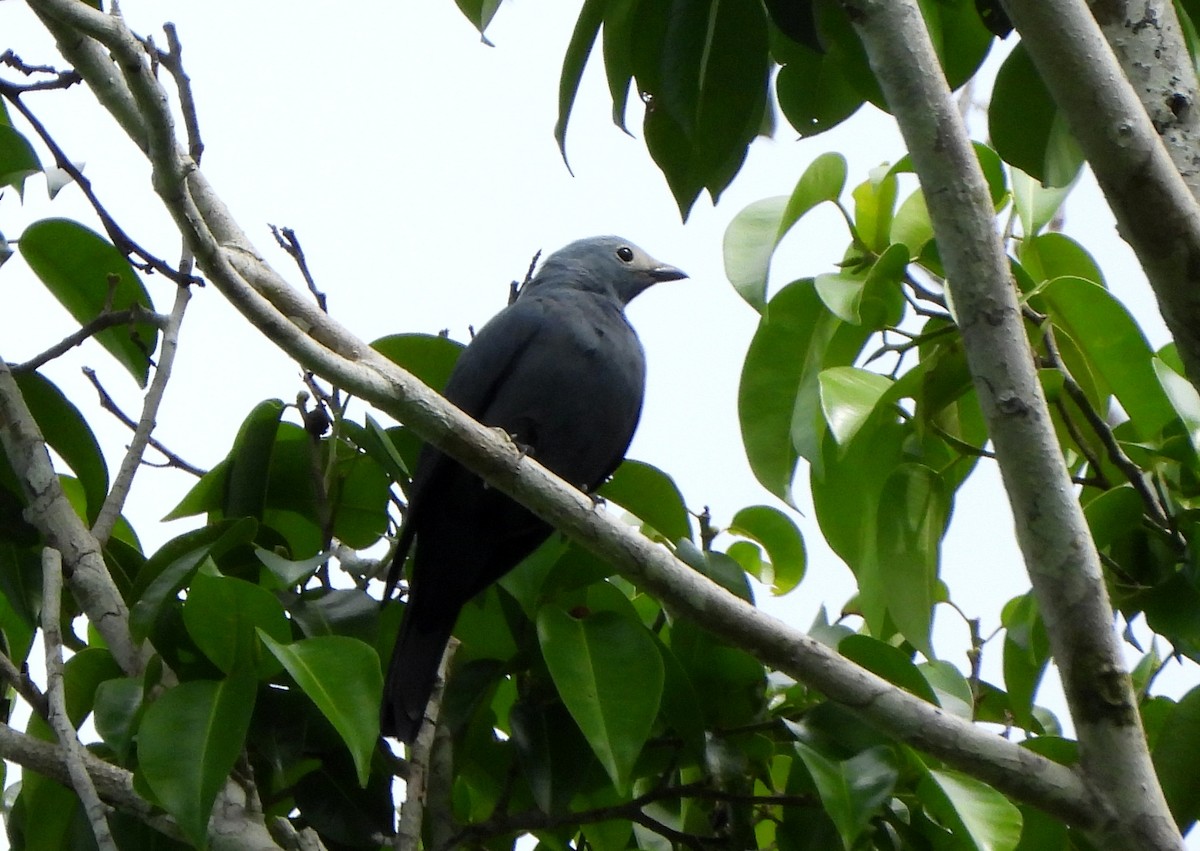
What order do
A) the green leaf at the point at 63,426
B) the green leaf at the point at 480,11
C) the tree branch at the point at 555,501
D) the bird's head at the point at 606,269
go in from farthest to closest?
the bird's head at the point at 606,269
the green leaf at the point at 63,426
the green leaf at the point at 480,11
the tree branch at the point at 555,501

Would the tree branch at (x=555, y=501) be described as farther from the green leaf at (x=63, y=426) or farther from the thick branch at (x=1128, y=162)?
the green leaf at (x=63, y=426)

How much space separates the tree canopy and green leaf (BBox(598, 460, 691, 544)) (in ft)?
0.05

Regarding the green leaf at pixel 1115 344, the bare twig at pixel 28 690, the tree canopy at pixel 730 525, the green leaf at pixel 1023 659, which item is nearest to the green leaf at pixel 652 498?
the tree canopy at pixel 730 525

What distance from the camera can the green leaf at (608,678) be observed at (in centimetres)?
231

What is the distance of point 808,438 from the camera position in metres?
2.58

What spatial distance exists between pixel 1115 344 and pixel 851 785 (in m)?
0.98

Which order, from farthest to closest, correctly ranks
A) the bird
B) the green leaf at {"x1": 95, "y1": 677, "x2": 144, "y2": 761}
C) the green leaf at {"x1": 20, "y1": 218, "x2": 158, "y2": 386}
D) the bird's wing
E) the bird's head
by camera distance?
the bird's head, the bird's wing, the bird, the green leaf at {"x1": 20, "y1": 218, "x2": 158, "y2": 386}, the green leaf at {"x1": 95, "y1": 677, "x2": 144, "y2": 761}

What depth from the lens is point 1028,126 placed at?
8.53 ft

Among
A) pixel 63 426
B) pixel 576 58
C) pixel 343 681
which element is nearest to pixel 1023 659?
pixel 343 681

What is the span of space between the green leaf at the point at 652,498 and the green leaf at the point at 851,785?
0.76 m

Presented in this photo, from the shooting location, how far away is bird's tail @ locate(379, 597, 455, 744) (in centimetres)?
294

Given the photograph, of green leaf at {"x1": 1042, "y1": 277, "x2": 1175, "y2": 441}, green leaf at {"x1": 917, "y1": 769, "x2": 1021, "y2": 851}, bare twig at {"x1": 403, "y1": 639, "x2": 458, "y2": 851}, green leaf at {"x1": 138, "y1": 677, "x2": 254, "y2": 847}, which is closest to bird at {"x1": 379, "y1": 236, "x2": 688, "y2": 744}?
bare twig at {"x1": 403, "y1": 639, "x2": 458, "y2": 851}

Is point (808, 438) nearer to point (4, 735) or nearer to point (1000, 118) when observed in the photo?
point (1000, 118)

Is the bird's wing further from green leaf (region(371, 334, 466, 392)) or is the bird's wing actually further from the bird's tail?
the bird's tail
